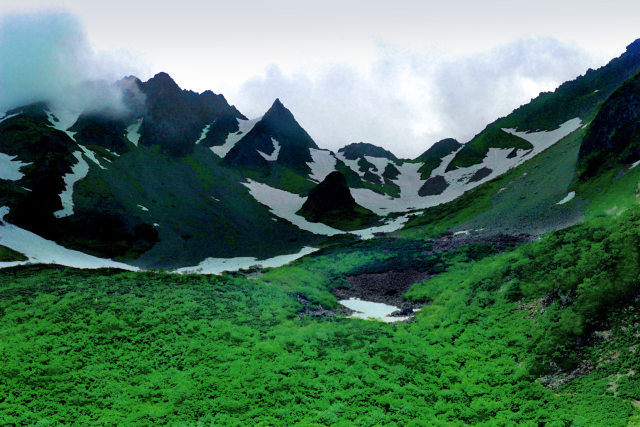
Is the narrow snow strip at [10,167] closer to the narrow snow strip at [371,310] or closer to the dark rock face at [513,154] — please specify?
the narrow snow strip at [371,310]

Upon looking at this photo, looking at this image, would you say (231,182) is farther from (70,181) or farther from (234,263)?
(234,263)

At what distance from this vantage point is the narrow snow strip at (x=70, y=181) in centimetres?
8994

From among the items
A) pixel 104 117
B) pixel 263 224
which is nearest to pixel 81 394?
pixel 263 224

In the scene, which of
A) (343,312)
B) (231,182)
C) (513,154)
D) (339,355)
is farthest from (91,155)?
(513,154)

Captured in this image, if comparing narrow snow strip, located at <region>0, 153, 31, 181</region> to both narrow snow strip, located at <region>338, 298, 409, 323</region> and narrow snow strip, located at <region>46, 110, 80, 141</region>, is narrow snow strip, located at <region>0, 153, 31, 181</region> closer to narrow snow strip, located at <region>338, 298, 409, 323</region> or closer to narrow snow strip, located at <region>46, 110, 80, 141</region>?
narrow snow strip, located at <region>46, 110, 80, 141</region>

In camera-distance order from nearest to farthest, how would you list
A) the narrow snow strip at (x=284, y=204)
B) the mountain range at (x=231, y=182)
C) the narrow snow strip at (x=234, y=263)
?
the mountain range at (x=231, y=182) < the narrow snow strip at (x=234, y=263) < the narrow snow strip at (x=284, y=204)

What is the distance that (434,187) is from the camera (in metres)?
186

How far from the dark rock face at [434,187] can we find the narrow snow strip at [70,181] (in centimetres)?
14622

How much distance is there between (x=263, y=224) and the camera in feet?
407

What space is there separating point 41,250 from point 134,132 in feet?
394

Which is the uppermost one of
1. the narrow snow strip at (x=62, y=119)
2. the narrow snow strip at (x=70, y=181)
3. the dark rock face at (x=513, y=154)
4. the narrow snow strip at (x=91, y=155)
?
the narrow snow strip at (x=62, y=119)

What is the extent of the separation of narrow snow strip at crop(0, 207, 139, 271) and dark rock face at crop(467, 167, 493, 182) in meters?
140

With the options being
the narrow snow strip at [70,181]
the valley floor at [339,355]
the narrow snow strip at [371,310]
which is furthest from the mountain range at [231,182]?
the valley floor at [339,355]

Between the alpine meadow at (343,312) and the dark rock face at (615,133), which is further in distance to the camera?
the dark rock face at (615,133)
